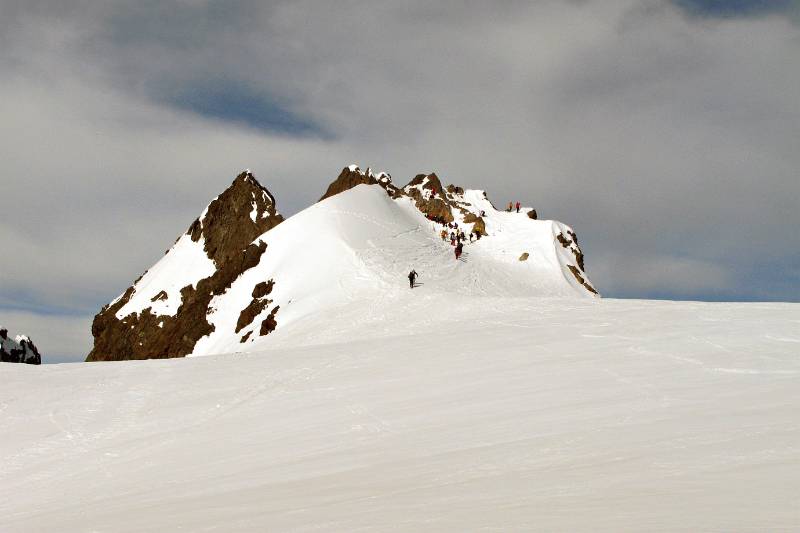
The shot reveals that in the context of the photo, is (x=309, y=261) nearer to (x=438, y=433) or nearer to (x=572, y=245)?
(x=572, y=245)

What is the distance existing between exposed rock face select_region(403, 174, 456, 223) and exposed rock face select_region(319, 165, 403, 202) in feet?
10.5

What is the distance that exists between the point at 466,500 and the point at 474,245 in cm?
6481

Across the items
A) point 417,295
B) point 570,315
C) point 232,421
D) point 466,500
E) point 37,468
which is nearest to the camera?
point 466,500

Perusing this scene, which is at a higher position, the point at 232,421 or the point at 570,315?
the point at 570,315

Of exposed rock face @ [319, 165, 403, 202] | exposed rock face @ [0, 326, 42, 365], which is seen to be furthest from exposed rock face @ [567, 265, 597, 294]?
exposed rock face @ [0, 326, 42, 365]

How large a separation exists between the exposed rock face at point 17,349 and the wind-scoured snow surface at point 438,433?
5533 cm

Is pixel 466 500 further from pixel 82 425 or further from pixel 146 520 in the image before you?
pixel 82 425

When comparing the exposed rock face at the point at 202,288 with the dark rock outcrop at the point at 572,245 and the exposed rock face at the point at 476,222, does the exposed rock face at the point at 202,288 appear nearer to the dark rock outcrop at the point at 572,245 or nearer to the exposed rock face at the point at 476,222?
the exposed rock face at the point at 476,222

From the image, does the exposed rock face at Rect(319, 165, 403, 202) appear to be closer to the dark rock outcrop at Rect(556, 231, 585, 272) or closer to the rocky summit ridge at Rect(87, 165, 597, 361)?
the rocky summit ridge at Rect(87, 165, 597, 361)

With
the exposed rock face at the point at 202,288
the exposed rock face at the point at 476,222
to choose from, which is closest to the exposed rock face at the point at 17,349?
the exposed rock face at the point at 202,288

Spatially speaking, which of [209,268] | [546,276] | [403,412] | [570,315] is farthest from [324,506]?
[209,268]

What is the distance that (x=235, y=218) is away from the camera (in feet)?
278

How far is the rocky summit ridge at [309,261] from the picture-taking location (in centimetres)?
5006

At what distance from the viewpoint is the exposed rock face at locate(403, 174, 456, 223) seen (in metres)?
79.9
